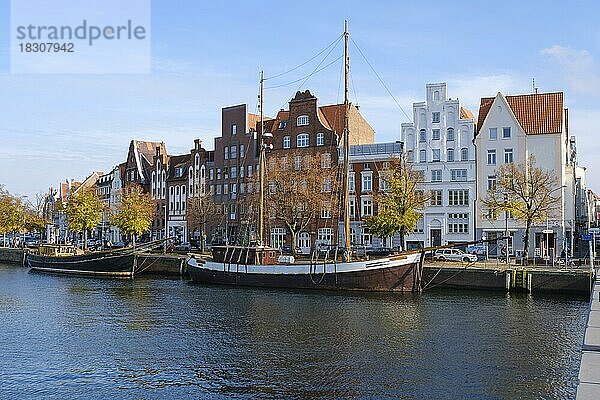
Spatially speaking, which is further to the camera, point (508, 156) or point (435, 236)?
point (435, 236)

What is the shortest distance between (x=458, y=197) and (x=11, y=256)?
5846 cm

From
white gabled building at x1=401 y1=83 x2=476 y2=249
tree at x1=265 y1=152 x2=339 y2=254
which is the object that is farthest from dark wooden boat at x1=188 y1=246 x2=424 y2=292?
white gabled building at x1=401 y1=83 x2=476 y2=249

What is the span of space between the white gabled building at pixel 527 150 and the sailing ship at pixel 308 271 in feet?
65.7

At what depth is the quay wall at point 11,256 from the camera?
89.9 metres

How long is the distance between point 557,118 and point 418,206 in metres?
18.5

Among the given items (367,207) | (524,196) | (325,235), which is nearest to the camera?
(524,196)

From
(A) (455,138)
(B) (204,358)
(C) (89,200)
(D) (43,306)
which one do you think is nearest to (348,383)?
(B) (204,358)

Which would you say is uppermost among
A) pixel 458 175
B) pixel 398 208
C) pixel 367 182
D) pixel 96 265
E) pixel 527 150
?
pixel 527 150

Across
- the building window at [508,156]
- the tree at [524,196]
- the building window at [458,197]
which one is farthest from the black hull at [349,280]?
the building window at [508,156]

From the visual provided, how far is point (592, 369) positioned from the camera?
10469mm

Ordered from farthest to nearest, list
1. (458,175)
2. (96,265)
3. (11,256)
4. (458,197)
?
(11,256)
(458,175)
(458,197)
(96,265)

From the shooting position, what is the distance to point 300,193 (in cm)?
6600

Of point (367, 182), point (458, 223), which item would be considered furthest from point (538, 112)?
point (367, 182)

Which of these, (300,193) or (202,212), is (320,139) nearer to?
(300,193)
